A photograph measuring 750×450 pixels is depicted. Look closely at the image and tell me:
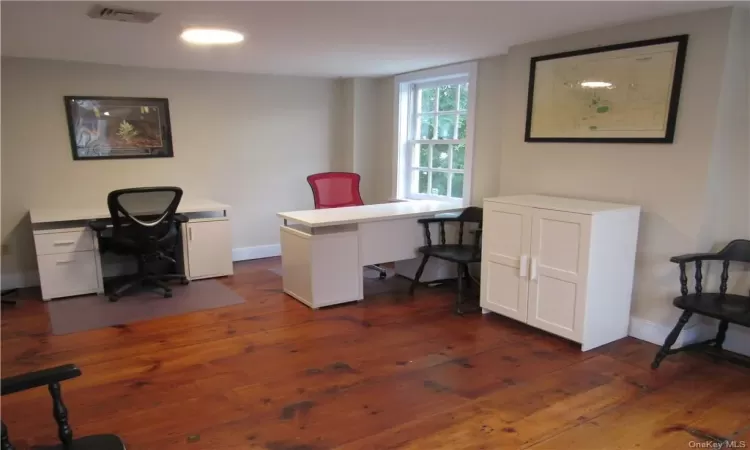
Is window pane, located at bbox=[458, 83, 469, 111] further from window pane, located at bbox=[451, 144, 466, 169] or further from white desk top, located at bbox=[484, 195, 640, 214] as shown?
white desk top, located at bbox=[484, 195, 640, 214]

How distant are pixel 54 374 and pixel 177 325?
1.99m

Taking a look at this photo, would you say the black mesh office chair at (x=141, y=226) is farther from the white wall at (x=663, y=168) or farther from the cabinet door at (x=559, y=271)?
the white wall at (x=663, y=168)

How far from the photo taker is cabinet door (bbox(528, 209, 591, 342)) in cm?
300

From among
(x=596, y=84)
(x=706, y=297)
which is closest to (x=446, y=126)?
(x=596, y=84)

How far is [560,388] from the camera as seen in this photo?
2.64 meters

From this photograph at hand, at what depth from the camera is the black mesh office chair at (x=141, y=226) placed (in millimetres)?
3908

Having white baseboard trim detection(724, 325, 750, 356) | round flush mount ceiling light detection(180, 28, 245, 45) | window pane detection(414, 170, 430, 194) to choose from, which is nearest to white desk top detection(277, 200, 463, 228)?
window pane detection(414, 170, 430, 194)

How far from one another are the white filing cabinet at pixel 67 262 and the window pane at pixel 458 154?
3.19 metres

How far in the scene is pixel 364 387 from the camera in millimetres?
2654

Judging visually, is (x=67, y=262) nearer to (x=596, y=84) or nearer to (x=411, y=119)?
(x=411, y=119)

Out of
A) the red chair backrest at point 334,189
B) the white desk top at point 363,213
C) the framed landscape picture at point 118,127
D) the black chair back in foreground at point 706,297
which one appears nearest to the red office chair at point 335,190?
the red chair backrest at point 334,189

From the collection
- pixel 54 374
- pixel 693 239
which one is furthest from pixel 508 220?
pixel 54 374

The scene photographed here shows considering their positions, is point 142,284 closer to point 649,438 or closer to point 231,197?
point 231,197

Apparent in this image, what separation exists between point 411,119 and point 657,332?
309 cm
